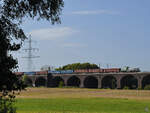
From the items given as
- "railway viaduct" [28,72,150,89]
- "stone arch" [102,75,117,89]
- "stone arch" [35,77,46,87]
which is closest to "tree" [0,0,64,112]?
"railway viaduct" [28,72,150,89]

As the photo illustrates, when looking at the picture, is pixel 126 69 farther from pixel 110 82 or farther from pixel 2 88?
pixel 2 88

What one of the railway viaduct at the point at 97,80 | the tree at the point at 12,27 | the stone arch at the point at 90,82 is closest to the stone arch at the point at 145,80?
the railway viaduct at the point at 97,80

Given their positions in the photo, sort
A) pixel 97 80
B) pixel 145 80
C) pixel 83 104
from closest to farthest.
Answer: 1. pixel 83 104
2. pixel 145 80
3. pixel 97 80

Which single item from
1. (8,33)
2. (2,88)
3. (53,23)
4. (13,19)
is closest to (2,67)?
(2,88)

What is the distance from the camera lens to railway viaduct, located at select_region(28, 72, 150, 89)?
9721 cm

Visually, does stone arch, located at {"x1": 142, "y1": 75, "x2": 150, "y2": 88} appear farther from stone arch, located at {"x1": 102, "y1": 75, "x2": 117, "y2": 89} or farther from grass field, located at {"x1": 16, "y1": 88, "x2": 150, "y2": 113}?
grass field, located at {"x1": 16, "y1": 88, "x2": 150, "y2": 113}

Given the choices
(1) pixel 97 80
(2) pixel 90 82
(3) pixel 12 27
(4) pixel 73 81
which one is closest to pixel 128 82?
(1) pixel 97 80

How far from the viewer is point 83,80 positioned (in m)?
111

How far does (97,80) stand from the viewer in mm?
112562

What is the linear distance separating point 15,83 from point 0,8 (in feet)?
9.45

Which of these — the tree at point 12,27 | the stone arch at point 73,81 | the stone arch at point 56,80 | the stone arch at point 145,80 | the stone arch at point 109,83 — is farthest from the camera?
the stone arch at point 56,80

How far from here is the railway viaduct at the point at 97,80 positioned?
97.2 meters

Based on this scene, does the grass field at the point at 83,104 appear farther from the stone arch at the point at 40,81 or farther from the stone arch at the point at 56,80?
the stone arch at the point at 40,81

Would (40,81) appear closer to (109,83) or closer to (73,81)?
(73,81)
